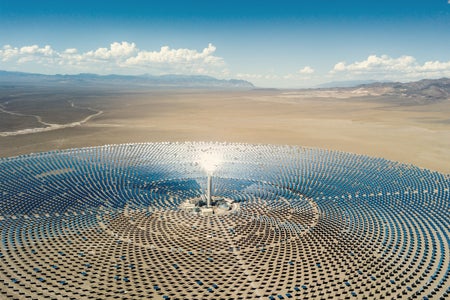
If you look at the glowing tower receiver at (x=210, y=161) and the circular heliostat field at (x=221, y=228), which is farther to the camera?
the glowing tower receiver at (x=210, y=161)

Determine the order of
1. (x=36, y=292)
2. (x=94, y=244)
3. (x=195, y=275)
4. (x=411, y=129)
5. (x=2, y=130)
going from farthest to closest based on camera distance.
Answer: (x=411, y=129)
(x=2, y=130)
(x=94, y=244)
(x=195, y=275)
(x=36, y=292)

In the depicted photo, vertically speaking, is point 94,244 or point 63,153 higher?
point 63,153

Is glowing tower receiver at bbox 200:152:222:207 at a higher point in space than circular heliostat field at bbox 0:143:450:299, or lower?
higher

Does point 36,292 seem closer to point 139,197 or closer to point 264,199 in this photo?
point 139,197

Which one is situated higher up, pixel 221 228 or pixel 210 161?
pixel 210 161

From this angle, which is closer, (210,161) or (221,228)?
(221,228)

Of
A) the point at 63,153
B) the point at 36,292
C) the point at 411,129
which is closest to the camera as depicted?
the point at 36,292


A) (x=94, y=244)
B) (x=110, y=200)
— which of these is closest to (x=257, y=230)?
(x=94, y=244)

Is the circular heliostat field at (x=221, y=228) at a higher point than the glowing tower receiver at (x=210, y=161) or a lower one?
lower
